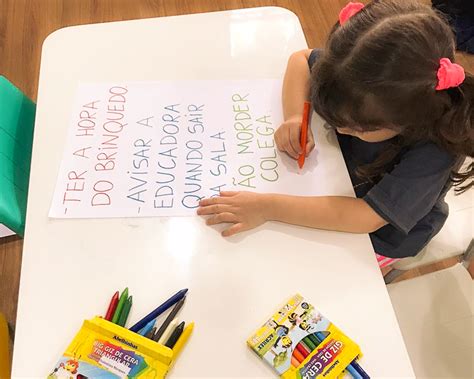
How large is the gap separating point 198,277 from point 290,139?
27 cm

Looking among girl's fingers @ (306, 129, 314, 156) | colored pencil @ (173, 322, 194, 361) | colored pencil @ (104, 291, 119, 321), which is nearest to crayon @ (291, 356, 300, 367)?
colored pencil @ (173, 322, 194, 361)

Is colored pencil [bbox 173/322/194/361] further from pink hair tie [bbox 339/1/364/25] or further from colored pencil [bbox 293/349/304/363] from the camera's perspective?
pink hair tie [bbox 339/1/364/25]

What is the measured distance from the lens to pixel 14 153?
857 mm

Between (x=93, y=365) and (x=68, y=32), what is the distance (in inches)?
25.3

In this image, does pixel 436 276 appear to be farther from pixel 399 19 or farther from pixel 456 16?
pixel 456 16

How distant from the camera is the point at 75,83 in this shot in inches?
34.6

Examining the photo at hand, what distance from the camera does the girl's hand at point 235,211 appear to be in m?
0.71

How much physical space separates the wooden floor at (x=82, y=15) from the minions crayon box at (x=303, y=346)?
151cm

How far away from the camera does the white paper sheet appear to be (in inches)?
29.3

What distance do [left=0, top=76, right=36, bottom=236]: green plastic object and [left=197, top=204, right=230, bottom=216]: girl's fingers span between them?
1.03 ft

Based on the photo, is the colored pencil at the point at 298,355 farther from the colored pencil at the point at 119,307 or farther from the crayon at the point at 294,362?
the colored pencil at the point at 119,307

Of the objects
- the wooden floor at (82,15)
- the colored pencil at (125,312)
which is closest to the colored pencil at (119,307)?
the colored pencil at (125,312)

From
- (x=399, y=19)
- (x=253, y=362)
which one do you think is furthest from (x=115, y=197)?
(x=399, y=19)

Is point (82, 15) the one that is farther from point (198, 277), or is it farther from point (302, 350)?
point (302, 350)
